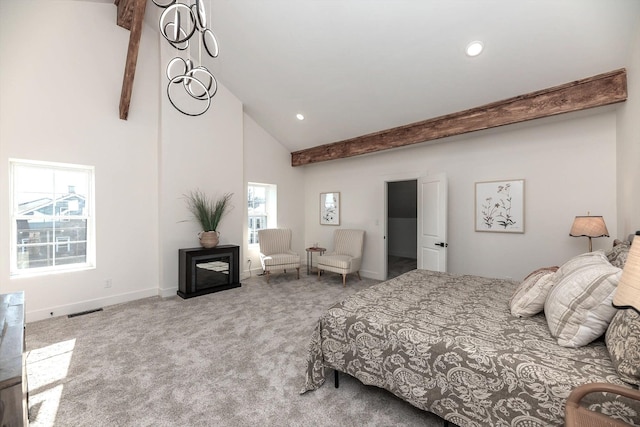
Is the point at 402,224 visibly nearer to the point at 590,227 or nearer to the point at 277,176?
the point at 277,176

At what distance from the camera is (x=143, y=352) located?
2.52 meters

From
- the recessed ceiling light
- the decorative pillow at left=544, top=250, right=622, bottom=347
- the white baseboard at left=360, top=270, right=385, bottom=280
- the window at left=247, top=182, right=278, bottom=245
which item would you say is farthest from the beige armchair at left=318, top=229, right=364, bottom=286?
the decorative pillow at left=544, top=250, right=622, bottom=347

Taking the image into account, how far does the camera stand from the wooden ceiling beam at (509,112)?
8.97 ft

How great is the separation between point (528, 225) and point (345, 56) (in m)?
3.36

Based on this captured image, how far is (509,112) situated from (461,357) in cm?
319

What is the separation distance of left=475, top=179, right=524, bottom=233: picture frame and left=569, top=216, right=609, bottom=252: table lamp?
0.77 meters

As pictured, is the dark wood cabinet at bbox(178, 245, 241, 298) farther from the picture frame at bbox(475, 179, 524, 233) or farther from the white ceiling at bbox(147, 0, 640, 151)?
the picture frame at bbox(475, 179, 524, 233)

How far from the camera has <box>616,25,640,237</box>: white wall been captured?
2.34m

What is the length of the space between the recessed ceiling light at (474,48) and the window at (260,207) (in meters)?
4.21

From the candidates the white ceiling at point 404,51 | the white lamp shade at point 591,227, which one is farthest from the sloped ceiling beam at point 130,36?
the white lamp shade at point 591,227

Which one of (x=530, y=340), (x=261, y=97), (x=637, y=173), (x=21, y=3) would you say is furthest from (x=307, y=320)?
(x=21, y=3)

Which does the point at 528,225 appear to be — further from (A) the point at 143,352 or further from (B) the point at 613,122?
(A) the point at 143,352

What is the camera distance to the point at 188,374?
7.19ft

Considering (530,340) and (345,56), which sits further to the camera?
(345,56)
